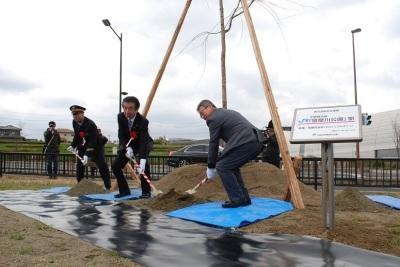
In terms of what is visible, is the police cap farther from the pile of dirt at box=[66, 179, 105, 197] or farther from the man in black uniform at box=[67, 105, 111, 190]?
the pile of dirt at box=[66, 179, 105, 197]

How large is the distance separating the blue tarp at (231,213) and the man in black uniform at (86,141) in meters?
3.80

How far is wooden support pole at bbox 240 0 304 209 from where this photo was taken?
24.9ft

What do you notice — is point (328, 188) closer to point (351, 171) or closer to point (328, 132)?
point (328, 132)

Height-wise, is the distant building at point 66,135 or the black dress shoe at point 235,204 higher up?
the distant building at point 66,135

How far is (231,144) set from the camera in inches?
290

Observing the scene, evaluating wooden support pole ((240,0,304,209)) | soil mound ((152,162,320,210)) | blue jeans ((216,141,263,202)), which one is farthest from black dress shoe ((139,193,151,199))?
wooden support pole ((240,0,304,209))

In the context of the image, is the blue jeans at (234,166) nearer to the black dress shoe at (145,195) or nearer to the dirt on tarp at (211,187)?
A: the dirt on tarp at (211,187)

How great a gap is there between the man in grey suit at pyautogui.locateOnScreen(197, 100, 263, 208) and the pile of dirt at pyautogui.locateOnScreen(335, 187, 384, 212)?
67.0 inches

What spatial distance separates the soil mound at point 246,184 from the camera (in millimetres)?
8797

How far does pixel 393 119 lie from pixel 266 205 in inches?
1959

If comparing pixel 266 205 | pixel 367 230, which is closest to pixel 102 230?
pixel 266 205

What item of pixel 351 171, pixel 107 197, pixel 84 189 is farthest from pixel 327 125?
pixel 351 171

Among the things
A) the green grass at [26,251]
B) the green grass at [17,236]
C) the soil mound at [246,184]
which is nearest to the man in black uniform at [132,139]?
the soil mound at [246,184]

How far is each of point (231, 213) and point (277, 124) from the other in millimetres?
2078
